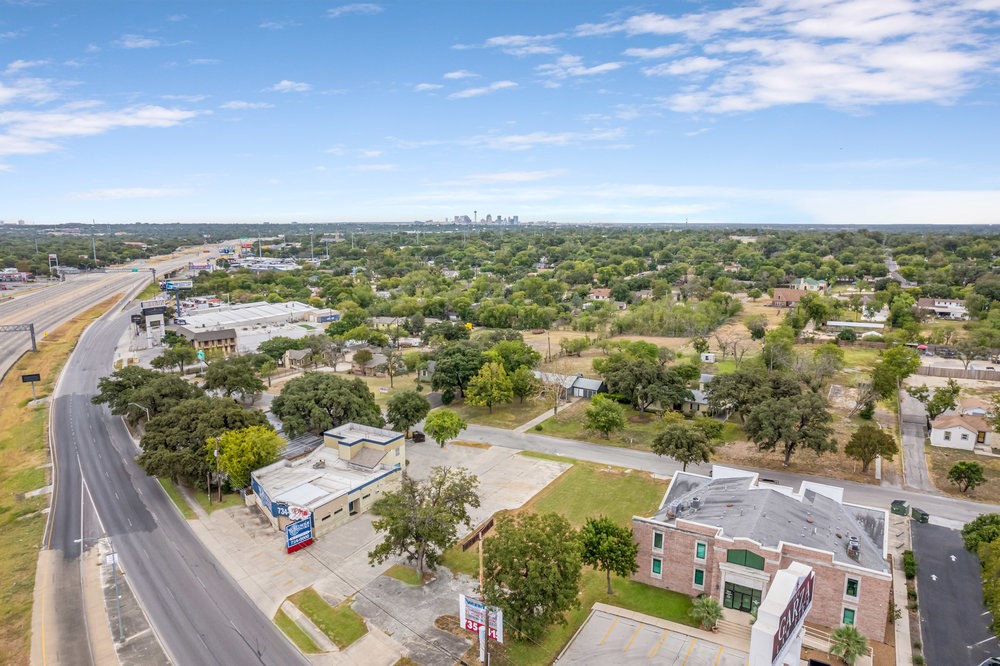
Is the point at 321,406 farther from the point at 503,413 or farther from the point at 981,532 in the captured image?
the point at 981,532

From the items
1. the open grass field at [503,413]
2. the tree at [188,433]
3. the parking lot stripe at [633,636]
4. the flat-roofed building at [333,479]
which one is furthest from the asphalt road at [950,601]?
the tree at [188,433]

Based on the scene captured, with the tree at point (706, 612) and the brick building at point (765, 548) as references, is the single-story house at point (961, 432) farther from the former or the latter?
the tree at point (706, 612)

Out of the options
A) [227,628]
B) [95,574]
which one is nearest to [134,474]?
[95,574]

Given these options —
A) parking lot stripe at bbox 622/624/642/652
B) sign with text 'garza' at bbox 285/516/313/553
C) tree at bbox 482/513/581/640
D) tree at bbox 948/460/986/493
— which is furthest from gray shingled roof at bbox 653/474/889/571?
sign with text 'garza' at bbox 285/516/313/553

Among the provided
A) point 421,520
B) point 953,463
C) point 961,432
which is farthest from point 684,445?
point 961,432

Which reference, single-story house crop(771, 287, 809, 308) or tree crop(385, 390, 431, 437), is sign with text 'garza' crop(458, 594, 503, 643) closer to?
tree crop(385, 390, 431, 437)

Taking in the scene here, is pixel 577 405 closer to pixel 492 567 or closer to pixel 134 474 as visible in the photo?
pixel 492 567
